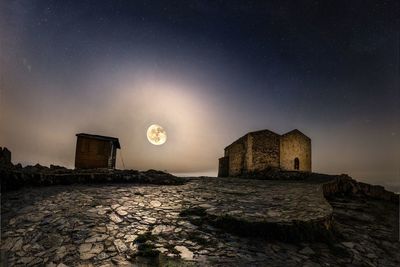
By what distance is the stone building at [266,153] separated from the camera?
26.9m

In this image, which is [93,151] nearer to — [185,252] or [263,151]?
[263,151]

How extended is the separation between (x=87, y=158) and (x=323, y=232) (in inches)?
742

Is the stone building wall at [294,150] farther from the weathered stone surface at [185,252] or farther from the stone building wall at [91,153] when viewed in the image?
the weathered stone surface at [185,252]

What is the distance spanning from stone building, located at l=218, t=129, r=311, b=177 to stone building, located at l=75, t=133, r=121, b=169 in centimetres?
1485

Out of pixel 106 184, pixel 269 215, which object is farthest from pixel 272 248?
pixel 106 184

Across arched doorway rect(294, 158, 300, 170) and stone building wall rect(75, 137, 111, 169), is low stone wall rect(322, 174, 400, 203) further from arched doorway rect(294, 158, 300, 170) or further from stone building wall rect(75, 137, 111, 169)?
arched doorway rect(294, 158, 300, 170)

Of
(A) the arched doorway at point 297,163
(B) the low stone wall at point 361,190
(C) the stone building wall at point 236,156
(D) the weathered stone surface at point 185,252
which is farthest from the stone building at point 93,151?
(A) the arched doorway at point 297,163

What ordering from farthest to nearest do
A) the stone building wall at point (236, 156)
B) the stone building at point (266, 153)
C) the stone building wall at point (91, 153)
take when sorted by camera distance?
the stone building wall at point (236, 156) < the stone building at point (266, 153) < the stone building wall at point (91, 153)

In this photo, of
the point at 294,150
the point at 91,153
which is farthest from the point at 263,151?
the point at 91,153

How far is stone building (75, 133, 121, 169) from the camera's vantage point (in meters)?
19.7

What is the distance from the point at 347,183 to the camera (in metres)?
11.8

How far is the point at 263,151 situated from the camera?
88.9 ft

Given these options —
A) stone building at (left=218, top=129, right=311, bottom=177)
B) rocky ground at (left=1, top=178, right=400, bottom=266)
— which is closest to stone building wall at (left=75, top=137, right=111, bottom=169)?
rocky ground at (left=1, top=178, right=400, bottom=266)

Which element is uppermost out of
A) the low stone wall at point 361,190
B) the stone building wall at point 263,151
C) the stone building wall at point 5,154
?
the stone building wall at point 263,151
